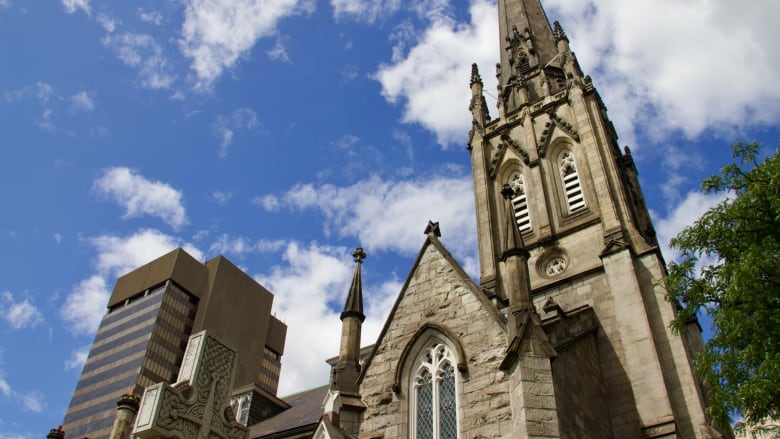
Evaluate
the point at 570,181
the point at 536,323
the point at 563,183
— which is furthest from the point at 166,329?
the point at 536,323

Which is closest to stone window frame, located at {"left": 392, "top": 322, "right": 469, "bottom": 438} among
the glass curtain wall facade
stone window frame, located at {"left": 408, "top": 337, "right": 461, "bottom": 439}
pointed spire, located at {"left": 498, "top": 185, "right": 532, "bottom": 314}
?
stone window frame, located at {"left": 408, "top": 337, "right": 461, "bottom": 439}

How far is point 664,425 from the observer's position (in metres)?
14.9

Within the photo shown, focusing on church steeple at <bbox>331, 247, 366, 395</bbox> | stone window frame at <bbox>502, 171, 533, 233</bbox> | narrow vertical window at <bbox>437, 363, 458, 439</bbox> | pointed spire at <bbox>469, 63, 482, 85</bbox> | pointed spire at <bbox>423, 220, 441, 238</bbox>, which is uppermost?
pointed spire at <bbox>469, 63, 482, 85</bbox>

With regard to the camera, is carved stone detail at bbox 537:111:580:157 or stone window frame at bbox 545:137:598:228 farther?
carved stone detail at bbox 537:111:580:157

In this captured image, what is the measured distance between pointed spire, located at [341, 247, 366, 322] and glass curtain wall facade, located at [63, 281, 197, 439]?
A: 278 feet

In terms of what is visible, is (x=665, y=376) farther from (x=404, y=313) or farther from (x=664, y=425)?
(x=404, y=313)

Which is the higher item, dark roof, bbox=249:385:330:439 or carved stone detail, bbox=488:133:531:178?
carved stone detail, bbox=488:133:531:178

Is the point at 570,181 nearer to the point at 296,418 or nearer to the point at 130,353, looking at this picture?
the point at 296,418

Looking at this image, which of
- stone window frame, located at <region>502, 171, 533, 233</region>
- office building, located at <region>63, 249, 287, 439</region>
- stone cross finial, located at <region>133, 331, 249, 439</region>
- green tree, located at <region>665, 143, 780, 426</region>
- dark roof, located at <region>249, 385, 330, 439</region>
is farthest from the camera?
office building, located at <region>63, 249, 287, 439</region>

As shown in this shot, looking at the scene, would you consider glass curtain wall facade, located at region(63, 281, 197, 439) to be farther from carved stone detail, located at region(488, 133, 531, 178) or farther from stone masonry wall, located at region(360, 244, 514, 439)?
stone masonry wall, located at region(360, 244, 514, 439)

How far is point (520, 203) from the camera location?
990 inches

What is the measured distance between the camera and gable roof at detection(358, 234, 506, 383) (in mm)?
12344

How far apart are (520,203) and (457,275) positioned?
40.6 ft

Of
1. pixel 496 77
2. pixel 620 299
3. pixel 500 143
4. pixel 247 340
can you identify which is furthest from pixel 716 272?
pixel 247 340
